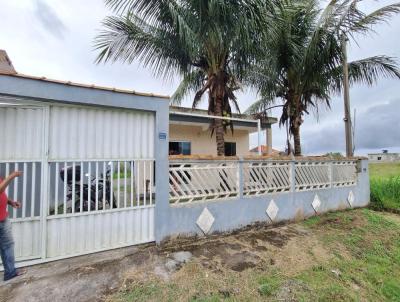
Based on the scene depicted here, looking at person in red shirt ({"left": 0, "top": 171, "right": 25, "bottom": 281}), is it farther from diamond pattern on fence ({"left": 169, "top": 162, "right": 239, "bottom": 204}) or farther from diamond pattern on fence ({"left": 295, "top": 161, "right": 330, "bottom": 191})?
diamond pattern on fence ({"left": 295, "top": 161, "right": 330, "bottom": 191})

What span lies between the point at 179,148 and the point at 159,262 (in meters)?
6.52

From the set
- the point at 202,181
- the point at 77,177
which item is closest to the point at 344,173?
the point at 202,181

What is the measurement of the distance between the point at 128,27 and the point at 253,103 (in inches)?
275

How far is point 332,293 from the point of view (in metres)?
3.04

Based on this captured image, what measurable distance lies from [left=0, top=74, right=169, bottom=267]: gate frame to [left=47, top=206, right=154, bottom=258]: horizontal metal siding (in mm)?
97

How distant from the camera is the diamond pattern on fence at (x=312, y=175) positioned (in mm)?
6223

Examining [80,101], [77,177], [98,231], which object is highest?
[80,101]

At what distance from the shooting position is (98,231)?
144 inches

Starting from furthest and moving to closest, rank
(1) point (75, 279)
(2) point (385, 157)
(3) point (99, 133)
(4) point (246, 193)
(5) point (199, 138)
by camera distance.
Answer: (2) point (385, 157) < (5) point (199, 138) < (4) point (246, 193) < (3) point (99, 133) < (1) point (75, 279)

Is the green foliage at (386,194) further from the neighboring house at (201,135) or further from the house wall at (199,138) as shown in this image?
the house wall at (199,138)

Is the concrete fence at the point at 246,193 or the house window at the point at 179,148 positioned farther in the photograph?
the house window at the point at 179,148

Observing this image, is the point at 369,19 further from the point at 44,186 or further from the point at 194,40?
the point at 44,186

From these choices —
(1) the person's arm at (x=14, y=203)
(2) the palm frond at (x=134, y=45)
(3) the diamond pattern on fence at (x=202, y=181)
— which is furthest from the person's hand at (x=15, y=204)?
(2) the palm frond at (x=134, y=45)

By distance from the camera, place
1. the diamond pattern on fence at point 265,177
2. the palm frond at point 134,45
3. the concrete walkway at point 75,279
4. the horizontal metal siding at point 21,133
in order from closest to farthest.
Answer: the concrete walkway at point 75,279 → the horizontal metal siding at point 21,133 → the diamond pattern on fence at point 265,177 → the palm frond at point 134,45
